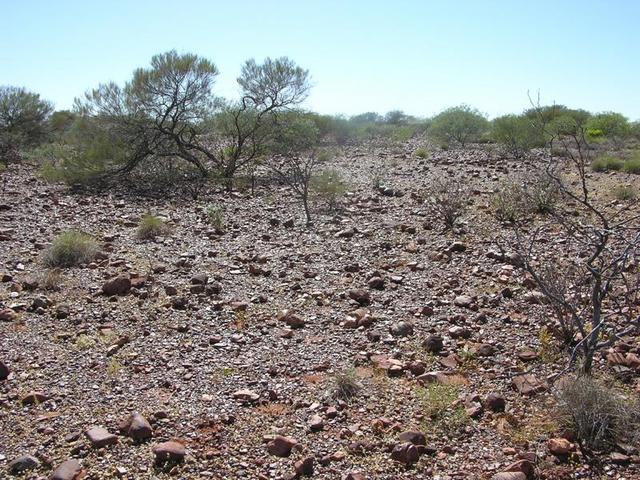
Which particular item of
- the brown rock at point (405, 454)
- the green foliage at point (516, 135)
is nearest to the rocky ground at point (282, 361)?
the brown rock at point (405, 454)

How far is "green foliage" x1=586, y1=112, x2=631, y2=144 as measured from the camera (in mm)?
23516

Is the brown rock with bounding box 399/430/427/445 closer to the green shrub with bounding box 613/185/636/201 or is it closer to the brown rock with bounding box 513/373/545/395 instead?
the brown rock with bounding box 513/373/545/395

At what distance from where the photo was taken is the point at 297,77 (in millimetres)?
17266

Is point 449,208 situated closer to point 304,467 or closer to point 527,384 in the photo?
point 527,384

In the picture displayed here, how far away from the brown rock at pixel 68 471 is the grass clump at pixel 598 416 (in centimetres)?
310

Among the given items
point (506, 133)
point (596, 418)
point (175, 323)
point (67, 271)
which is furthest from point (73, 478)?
point (506, 133)

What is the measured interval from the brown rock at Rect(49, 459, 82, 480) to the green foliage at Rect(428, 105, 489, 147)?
22.2 metres

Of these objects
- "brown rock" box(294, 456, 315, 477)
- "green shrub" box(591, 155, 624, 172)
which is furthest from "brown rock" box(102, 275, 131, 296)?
"green shrub" box(591, 155, 624, 172)

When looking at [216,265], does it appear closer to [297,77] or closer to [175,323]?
[175,323]

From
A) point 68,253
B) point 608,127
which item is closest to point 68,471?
point 68,253

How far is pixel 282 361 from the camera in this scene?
4.75 metres

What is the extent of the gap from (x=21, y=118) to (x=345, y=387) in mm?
20691

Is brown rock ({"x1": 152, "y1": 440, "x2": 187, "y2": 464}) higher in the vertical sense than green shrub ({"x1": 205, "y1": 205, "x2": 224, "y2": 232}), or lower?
lower

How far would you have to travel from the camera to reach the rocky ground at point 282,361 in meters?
3.37
